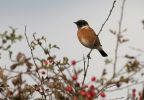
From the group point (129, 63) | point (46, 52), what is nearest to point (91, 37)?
point (46, 52)

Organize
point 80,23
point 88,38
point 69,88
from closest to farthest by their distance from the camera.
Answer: point 69,88
point 88,38
point 80,23

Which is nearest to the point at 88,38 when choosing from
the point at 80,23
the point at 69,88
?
the point at 80,23

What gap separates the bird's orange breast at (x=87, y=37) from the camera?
398 inches

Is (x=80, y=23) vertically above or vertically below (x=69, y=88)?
above

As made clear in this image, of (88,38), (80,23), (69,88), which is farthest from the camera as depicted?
(80,23)

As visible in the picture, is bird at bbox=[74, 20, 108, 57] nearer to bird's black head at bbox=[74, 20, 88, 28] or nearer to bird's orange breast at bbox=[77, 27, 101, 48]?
bird's orange breast at bbox=[77, 27, 101, 48]

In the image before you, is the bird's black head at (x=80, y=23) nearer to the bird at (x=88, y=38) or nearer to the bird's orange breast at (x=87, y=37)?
the bird at (x=88, y=38)

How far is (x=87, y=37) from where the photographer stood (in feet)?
33.7

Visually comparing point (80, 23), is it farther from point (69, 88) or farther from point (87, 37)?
point (69, 88)

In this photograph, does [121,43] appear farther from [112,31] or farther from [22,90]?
[22,90]

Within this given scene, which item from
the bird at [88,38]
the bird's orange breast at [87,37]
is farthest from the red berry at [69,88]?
the bird's orange breast at [87,37]

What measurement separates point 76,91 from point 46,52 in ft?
7.19

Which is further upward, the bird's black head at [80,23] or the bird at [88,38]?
the bird's black head at [80,23]

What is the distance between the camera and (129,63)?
4.44 m
